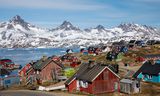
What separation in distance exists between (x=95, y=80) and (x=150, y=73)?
19.5 meters

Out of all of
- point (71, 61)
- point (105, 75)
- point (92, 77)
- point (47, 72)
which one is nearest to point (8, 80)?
point (47, 72)

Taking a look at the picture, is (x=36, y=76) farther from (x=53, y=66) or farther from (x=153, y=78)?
(x=153, y=78)

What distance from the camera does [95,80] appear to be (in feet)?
198

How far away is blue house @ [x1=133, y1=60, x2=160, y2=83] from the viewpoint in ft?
240

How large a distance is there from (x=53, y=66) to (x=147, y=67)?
2267cm

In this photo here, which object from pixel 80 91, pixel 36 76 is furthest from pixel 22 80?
pixel 80 91

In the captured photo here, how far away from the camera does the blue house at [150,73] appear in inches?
2884

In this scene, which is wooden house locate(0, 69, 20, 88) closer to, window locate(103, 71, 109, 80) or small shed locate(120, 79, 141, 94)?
window locate(103, 71, 109, 80)

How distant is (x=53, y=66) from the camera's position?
82062 millimetres

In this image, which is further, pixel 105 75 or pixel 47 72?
pixel 47 72

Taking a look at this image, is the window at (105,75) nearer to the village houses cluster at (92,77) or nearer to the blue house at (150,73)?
the village houses cluster at (92,77)

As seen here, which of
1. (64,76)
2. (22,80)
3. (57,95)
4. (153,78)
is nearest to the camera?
(57,95)

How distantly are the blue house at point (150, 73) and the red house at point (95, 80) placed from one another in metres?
13.7

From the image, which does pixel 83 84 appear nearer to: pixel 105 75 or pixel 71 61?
pixel 105 75
